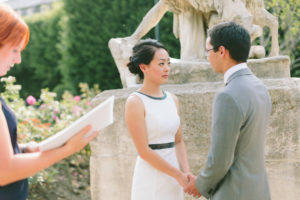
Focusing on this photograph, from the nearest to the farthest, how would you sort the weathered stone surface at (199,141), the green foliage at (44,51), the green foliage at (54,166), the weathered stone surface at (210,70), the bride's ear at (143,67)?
1. the bride's ear at (143,67)
2. the weathered stone surface at (199,141)
3. the weathered stone surface at (210,70)
4. the green foliage at (54,166)
5. the green foliage at (44,51)

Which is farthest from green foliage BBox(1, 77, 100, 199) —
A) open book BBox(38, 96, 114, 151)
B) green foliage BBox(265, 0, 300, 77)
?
green foliage BBox(265, 0, 300, 77)

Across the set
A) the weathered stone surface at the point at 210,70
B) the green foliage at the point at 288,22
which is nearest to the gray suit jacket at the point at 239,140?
the weathered stone surface at the point at 210,70

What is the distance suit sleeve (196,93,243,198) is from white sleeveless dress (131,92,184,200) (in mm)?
465

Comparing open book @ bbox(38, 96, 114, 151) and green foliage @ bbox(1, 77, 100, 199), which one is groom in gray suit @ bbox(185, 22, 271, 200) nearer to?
open book @ bbox(38, 96, 114, 151)

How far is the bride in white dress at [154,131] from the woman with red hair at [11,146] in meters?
0.76

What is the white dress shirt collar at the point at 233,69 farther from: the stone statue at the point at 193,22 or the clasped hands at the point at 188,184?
the stone statue at the point at 193,22

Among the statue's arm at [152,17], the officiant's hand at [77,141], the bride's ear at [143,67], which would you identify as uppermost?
the statue's arm at [152,17]

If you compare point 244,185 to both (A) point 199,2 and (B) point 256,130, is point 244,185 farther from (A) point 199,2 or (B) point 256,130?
(A) point 199,2

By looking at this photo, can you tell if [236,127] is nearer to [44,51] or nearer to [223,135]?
[223,135]

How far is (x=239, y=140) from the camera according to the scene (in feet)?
5.83

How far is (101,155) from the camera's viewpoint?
3.21 metres

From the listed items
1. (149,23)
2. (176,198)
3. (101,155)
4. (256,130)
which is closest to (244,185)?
(256,130)

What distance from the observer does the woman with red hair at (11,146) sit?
1312 mm

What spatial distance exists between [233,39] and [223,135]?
48 centimetres
